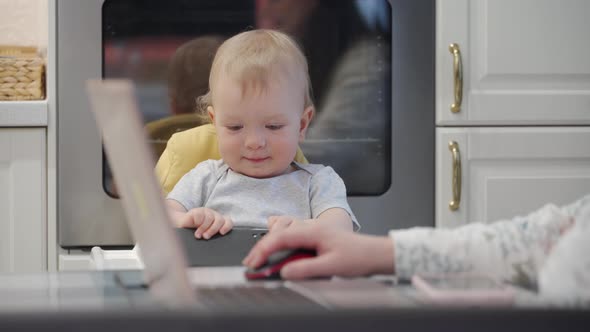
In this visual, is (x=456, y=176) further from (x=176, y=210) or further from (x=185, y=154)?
(x=176, y=210)

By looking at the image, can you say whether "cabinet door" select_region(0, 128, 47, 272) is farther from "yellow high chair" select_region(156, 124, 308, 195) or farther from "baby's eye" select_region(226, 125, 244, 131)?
"baby's eye" select_region(226, 125, 244, 131)

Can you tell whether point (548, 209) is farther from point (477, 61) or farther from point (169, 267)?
point (477, 61)

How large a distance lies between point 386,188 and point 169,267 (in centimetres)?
156

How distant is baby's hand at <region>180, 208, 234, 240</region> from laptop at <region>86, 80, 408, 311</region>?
2.31 ft

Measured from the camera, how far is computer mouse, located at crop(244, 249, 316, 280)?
675 mm

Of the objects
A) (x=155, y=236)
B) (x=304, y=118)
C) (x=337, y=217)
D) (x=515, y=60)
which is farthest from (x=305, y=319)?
(x=515, y=60)

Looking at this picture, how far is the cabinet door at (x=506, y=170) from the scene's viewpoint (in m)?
2.02

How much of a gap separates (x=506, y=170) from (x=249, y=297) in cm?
159

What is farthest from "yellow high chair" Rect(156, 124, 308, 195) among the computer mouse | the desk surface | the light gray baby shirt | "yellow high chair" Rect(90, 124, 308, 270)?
the desk surface

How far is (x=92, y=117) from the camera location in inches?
76.6

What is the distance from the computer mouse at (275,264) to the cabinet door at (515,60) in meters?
1.39

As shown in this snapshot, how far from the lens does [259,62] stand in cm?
153

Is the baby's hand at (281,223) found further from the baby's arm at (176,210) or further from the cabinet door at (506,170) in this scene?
the cabinet door at (506,170)

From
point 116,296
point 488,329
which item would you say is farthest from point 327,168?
point 488,329
